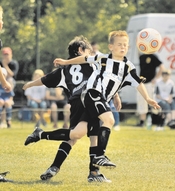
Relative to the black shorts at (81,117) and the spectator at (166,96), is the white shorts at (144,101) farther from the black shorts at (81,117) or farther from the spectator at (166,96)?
the black shorts at (81,117)

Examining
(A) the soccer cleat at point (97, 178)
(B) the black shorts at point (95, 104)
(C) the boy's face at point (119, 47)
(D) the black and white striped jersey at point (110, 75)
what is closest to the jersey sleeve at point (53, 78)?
(D) the black and white striped jersey at point (110, 75)

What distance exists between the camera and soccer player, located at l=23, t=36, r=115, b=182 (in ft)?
Result: 26.2

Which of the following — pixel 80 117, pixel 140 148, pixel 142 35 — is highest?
pixel 142 35

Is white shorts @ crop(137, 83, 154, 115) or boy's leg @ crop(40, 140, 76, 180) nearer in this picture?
boy's leg @ crop(40, 140, 76, 180)

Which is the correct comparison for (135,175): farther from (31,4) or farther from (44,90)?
(31,4)

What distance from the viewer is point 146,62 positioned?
19406 millimetres

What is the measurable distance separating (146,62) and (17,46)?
1490 cm

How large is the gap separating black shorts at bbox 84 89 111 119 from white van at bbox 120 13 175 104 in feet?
44.6

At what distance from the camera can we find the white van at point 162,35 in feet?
70.0

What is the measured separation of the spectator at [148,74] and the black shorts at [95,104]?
36.2 ft

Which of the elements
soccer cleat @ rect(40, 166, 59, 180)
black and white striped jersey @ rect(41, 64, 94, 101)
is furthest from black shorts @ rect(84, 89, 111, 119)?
soccer cleat @ rect(40, 166, 59, 180)

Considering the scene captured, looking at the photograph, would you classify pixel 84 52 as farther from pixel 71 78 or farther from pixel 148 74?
pixel 148 74

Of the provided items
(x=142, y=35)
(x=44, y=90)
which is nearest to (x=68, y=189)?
(x=142, y=35)

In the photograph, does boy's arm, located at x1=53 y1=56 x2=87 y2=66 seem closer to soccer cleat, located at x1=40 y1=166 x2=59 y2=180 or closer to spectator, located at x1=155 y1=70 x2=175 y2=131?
soccer cleat, located at x1=40 y1=166 x2=59 y2=180
